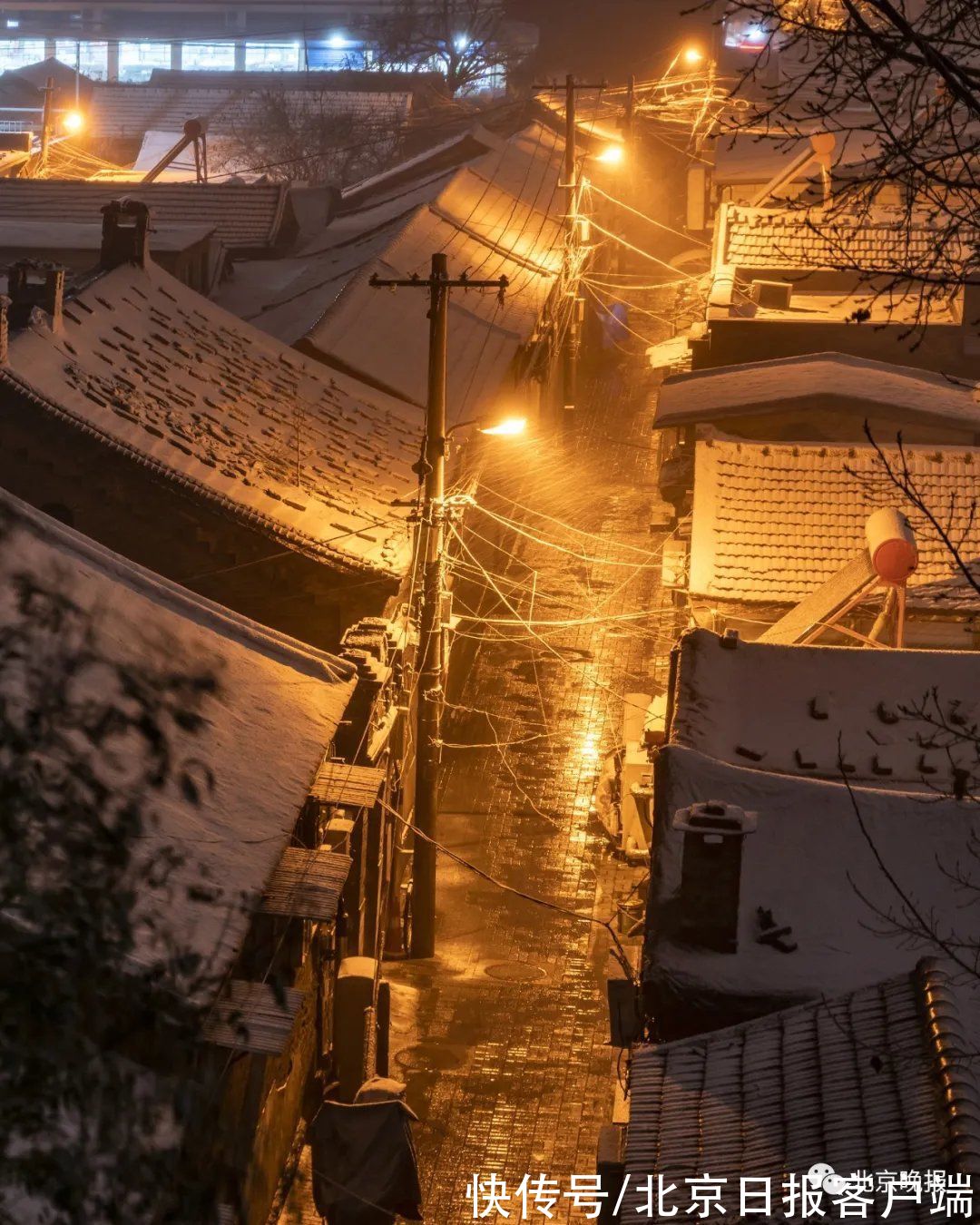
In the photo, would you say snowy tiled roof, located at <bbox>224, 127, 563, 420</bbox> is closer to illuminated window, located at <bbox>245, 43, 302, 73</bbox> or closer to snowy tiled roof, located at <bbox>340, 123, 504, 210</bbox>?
snowy tiled roof, located at <bbox>340, 123, 504, 210</bbox>

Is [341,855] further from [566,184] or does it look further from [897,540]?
[566,184]

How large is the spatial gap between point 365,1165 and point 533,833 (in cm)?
1030

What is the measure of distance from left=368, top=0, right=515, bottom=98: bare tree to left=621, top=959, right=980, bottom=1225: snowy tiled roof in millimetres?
61752

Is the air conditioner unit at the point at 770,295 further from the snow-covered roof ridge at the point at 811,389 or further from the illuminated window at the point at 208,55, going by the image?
the illuminated window at the point at 208,55

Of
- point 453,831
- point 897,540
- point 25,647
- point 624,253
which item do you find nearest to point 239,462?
point 453,831

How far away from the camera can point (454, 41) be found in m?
74.1

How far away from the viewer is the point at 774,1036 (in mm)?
11695

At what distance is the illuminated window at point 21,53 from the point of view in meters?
94.3

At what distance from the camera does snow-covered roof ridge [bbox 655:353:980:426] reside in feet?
83.1

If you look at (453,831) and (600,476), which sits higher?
(600,476)

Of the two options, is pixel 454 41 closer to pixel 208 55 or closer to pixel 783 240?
pixel 208 55

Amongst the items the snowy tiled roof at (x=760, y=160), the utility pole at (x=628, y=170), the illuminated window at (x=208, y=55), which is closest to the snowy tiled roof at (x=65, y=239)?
the snowy tiled roof at (x=760, y=160)

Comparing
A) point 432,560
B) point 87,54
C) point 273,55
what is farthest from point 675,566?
point 87,54

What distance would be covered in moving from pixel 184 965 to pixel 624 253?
4364 centimetres
